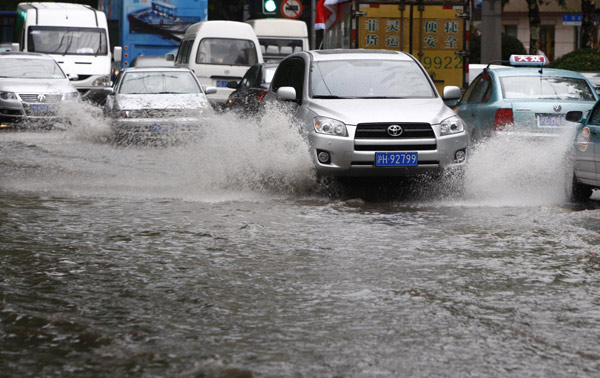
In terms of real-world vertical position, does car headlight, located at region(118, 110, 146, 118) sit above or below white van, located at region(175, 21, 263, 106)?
below

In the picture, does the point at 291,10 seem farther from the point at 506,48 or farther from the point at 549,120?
the point at 549,120

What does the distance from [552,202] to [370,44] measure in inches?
363

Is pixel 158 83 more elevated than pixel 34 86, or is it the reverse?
pixel 158 83

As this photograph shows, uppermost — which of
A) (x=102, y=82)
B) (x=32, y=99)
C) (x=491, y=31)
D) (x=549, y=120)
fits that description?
(x=491, y=31)

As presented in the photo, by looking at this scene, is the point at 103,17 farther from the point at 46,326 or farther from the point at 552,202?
the point at 46,326

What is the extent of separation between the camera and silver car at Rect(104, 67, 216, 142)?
19.1m

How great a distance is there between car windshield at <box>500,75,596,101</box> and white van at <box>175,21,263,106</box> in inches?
486

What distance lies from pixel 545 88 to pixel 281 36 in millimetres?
18264

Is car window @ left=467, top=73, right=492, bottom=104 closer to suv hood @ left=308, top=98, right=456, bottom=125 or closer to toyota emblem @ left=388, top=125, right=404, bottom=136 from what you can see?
suv hood @ left=308, top=98, right=456, bottom=125

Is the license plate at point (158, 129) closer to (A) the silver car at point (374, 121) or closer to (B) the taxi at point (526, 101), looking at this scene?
(B) the taxi at point (526, 101)

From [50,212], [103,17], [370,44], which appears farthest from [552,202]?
[103,17]

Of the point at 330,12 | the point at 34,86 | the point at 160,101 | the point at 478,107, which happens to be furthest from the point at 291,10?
the point at 478,107

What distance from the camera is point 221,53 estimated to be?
89.0 feet

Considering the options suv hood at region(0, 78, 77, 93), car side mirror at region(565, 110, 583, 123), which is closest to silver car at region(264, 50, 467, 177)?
car side mirror at region(565, 110, 583, 123)
